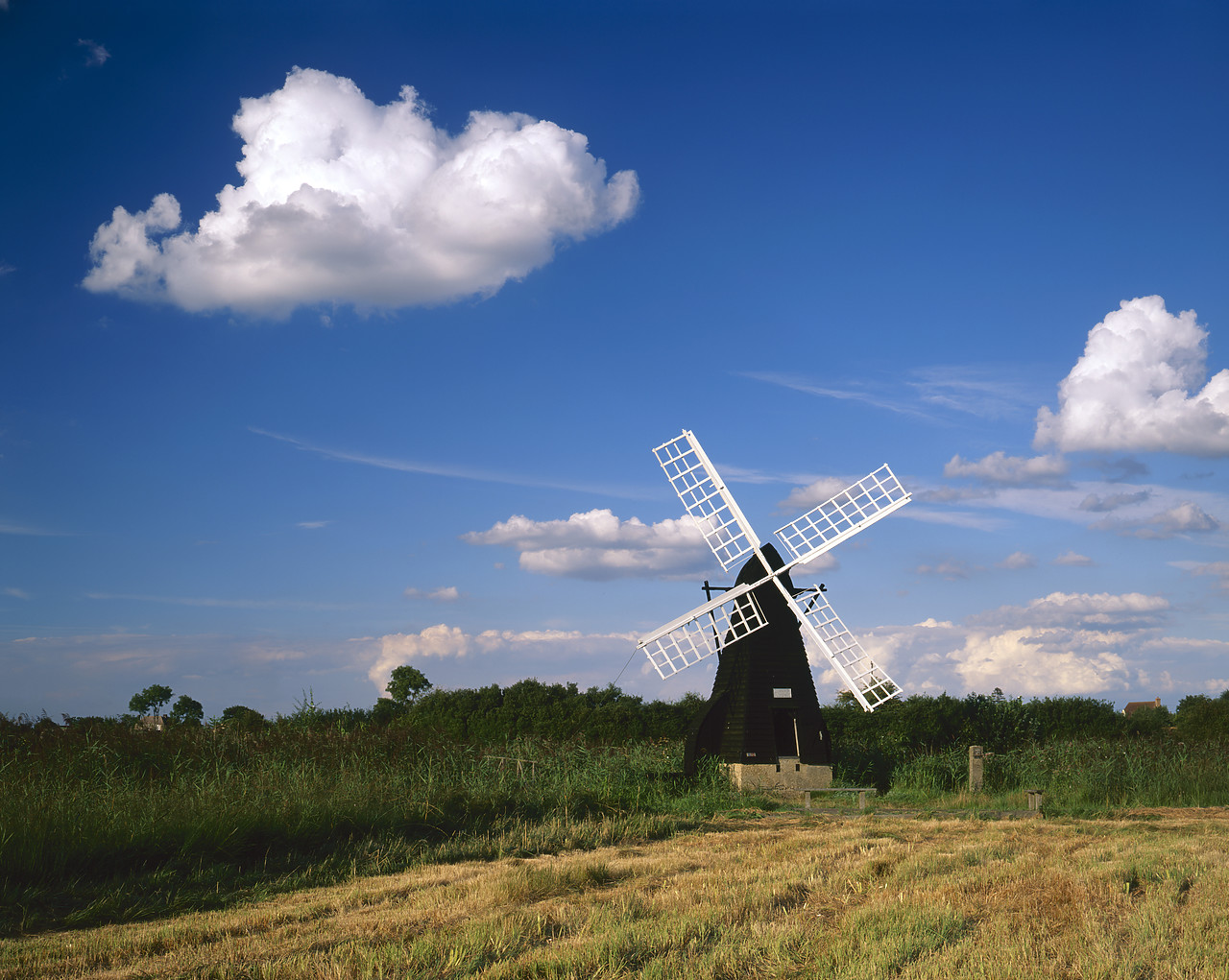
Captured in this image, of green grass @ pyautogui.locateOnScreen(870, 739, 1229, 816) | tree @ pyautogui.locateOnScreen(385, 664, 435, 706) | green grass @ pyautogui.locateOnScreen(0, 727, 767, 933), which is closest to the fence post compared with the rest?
green grass @ pyautogui.locateOnScreen(870, 739, 1229, 816)

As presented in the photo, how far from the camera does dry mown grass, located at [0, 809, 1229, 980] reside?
Answer: 514 cm

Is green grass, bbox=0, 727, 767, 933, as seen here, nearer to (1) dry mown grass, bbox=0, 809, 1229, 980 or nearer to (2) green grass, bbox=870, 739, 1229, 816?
(1) dry mown grass, bbox=0, 809, 1229, 980

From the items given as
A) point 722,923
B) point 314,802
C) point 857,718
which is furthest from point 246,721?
point 857,718

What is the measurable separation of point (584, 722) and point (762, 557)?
14.0 meters

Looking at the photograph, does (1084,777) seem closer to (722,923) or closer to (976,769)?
(976,769)

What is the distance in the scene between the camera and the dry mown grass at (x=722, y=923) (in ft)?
16.9

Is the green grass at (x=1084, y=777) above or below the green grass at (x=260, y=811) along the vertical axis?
below

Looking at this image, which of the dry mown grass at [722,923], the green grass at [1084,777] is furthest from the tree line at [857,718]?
the dry mown grass at [722,923]

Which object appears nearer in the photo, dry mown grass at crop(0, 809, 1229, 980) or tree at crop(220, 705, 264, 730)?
dry mown grass at crop(0, 809, 1229, 980)

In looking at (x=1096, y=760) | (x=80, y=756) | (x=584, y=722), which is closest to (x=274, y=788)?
(x=80, y=756)

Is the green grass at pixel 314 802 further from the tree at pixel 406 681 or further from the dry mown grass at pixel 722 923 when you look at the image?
the tree at pixel 406 681

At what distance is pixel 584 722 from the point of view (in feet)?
99.6

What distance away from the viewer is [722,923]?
6.02m

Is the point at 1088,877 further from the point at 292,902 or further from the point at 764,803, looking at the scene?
the point at 764,803
